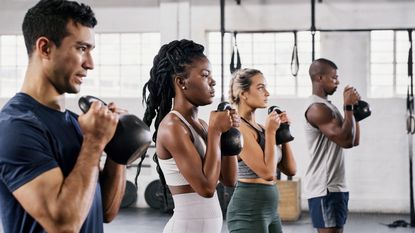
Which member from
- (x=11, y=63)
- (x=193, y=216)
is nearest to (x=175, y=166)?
(x=193, y=216)

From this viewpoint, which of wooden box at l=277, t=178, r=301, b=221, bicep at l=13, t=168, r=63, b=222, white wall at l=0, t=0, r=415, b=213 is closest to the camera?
bicep at l=13, t=168, r=63, b=222

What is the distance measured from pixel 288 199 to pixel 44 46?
5.91 meters

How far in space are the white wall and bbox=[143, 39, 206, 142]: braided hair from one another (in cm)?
538

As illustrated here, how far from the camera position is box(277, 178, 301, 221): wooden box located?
705cm

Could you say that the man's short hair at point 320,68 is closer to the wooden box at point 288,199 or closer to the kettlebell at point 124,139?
the kettlebell at point 124,139

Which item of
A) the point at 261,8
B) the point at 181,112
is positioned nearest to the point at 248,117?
the point at 181,112

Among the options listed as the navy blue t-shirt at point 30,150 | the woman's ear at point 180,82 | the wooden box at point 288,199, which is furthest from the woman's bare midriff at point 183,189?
the wooden box at point 288,199

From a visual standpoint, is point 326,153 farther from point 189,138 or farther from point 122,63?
point 122,63

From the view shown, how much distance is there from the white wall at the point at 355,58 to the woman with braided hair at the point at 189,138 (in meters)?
5.41

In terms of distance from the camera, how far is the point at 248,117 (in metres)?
3.14

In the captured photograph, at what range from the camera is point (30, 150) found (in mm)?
1319

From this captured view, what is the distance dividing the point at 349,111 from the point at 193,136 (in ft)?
6.24

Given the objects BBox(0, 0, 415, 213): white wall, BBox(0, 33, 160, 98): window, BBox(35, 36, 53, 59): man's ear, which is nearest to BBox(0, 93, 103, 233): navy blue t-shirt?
BBox(35, 36, 53, 59): man's ear

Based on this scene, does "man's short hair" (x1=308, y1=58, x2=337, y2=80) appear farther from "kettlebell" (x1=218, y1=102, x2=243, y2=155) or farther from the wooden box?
the wooden box
